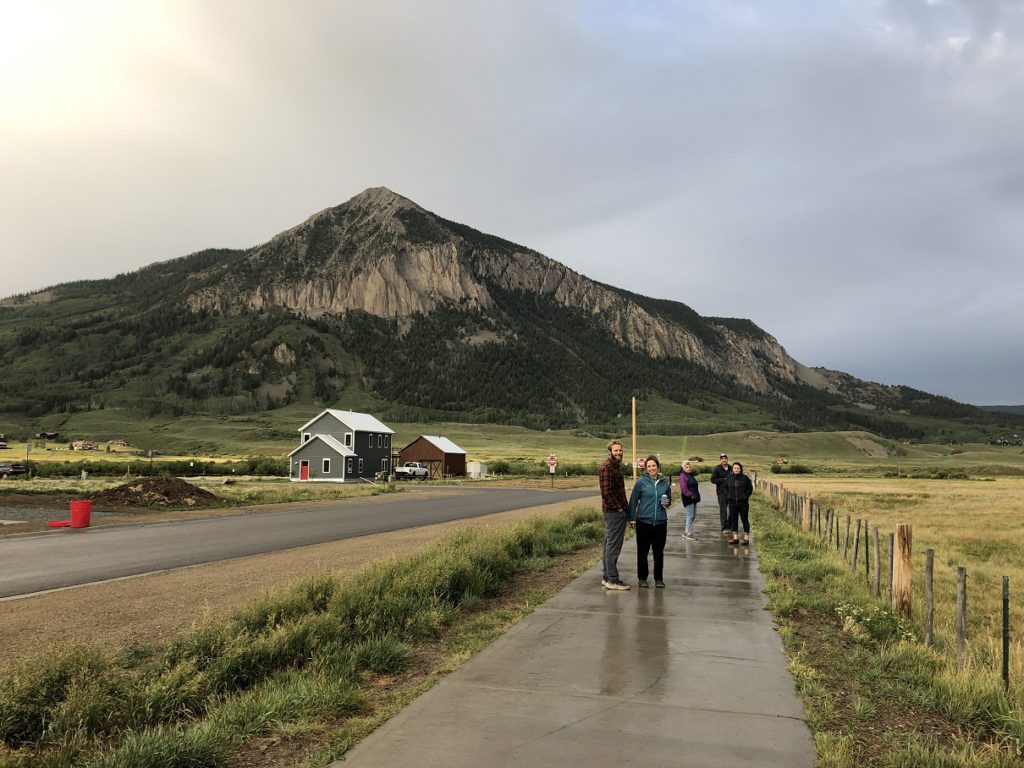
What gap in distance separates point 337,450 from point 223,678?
2315 inches

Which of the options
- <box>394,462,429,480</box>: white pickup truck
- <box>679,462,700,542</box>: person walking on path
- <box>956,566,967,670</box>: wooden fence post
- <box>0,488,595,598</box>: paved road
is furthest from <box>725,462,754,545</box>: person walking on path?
<box>394,462,429,480</box>: white pickup truck

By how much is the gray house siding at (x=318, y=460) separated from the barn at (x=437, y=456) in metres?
12.4

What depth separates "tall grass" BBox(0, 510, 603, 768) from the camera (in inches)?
171

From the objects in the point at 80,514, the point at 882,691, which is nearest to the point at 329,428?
the point at 80,514

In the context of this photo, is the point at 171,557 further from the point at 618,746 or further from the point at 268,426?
the point at 268,426

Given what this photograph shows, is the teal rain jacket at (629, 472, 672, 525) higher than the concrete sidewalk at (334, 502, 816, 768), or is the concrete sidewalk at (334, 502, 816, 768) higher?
the teal rain jacket at (629, 472, 672, 525)

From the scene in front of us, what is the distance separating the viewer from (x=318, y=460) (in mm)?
63000

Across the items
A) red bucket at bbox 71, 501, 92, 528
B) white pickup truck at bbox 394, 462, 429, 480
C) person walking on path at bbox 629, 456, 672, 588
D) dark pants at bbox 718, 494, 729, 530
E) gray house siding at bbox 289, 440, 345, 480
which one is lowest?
white pickup truck at bbox 394, 462, 429, 480

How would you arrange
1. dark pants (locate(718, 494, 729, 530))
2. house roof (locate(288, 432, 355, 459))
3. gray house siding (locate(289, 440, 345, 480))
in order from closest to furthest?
1. dark pants (locate(718, 494, 729, 530))
2. gray house siding (locate(289, 440, 345, 480))
3. house roof (locate(288, 432, 355, 459))

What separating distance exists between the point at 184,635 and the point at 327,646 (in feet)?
4.48

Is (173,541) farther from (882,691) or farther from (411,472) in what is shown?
(411,472)

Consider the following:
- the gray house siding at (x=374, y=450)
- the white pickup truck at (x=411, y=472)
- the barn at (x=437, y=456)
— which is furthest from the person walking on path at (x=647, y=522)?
the barn at (x=437, y=456)

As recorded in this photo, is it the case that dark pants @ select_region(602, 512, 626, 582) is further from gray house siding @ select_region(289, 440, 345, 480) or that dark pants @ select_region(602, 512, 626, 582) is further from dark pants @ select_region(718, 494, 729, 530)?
gray house siding @ select_region(289, 440, 345, 480)

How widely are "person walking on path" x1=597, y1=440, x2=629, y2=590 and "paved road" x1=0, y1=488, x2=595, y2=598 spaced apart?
28.9 ft
